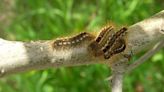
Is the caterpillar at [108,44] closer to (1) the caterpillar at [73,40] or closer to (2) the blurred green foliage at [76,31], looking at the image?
(1) the caterpillar at [73,40]

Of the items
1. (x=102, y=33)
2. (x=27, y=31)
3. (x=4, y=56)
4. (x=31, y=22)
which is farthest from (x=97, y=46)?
(x=31, y=22)

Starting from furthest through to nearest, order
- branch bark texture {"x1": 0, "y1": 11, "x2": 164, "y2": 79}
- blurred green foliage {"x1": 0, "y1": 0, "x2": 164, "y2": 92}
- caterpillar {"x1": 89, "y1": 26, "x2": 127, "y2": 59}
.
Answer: blurred green foliage {"x1": 0, "y1": 0, "x2": 164, "y2": 92} < caterpillar {"x1": 89, "y1": 26, "x2": 127, "y2": 59} < branch bark texture {"x1": 0, "y1": 11, "x2": 164, "y2": 79}

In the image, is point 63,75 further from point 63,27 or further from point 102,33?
point 102,33

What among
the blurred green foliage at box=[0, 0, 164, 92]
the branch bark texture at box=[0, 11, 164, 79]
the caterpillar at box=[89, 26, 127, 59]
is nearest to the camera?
the branch bark texture at box=[0, 11, 164, 79]

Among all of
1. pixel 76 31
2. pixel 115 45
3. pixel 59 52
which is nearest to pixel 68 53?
pixel 59 52

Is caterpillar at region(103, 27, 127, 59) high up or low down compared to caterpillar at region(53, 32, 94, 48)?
down

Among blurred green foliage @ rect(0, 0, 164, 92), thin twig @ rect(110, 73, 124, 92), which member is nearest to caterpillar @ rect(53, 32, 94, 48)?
thin twig @ rect(110, 73, 124, 92)

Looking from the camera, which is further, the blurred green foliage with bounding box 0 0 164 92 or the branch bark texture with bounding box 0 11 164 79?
the blurred green foliage with bounding box 0 0 164 92

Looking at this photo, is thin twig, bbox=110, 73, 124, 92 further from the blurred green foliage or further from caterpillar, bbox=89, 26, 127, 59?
the blurred green foliage
